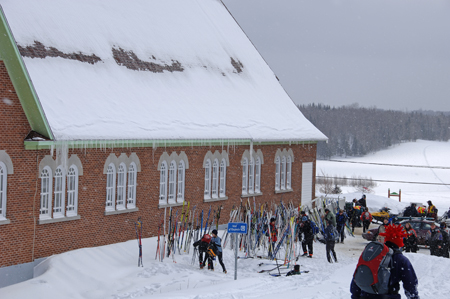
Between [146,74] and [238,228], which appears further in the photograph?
[146,74]

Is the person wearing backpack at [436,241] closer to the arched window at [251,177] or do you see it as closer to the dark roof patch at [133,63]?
the arched window at [251,177]

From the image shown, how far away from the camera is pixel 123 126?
1848 centimetres

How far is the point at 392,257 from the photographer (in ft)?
26.8

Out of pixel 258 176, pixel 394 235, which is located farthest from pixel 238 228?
pixel 258 176

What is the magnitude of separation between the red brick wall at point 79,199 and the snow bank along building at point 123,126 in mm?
33

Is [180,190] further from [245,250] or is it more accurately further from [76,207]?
[76,207]

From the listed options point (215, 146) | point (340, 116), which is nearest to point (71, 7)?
point (215, 146)

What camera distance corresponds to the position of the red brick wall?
1516 cm

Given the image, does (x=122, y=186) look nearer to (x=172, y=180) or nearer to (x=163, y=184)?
(x=163, y=184)

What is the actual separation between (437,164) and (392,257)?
10945cm

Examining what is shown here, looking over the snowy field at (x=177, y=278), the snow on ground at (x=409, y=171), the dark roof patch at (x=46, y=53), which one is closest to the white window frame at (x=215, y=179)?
the snowy field at (x=177, y=278)

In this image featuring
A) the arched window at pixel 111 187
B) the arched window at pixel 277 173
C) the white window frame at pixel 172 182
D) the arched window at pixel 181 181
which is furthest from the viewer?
the arched window at pixel 277 173

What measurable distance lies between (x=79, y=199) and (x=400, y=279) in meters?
11.7

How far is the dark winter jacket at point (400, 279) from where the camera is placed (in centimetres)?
784
